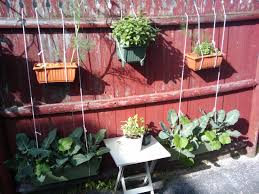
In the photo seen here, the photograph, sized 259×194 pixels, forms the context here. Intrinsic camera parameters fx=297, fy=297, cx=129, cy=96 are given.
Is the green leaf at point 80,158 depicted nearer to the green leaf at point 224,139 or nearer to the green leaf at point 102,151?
the green leaf at point 102,151

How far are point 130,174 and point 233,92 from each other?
69.5 inches

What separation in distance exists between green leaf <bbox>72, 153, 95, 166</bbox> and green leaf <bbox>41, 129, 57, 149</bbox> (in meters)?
0.30

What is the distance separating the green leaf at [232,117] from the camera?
151 inches

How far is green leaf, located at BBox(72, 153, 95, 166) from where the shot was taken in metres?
3.14

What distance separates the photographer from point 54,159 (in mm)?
3135

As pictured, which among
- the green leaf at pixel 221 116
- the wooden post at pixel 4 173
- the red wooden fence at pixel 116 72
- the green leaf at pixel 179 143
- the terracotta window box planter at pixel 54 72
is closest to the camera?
the terracotta window box planter at pixel 54 72

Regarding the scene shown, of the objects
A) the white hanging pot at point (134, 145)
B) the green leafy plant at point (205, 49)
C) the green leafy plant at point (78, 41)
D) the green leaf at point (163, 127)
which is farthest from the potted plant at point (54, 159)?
the green leafy plant at point (205, 49)

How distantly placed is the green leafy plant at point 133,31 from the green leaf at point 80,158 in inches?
48.8

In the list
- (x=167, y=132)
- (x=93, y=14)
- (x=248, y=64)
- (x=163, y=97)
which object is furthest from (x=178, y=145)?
(x=93, y=14)

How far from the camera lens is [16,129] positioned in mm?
3193

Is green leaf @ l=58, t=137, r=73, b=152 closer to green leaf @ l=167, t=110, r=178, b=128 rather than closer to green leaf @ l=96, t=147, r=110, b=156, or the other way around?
green leaf @ l=96, t=147, r=110, b=156

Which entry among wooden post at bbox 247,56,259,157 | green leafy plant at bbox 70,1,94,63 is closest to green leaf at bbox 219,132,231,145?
wooden post at bbox 247,56,259,157

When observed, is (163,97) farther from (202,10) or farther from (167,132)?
(202,10)

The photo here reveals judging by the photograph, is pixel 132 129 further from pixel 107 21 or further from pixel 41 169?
pixel 107 21
